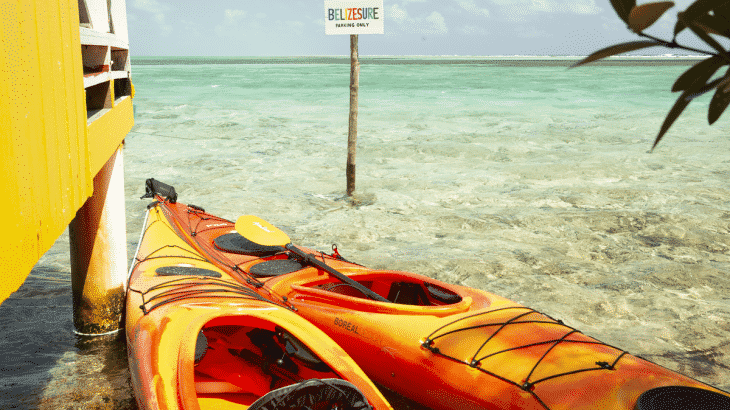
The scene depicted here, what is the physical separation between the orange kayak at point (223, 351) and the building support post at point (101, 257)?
0.35m

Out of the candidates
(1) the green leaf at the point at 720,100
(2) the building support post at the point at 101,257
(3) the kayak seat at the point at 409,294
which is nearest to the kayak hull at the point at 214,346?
(2) the building support post at the point at 101,257

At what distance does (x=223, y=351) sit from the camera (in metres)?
3.87

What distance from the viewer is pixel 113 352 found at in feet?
14.8

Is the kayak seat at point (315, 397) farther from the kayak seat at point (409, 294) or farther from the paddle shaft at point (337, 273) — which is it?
the kayak seat at point (409, 294)

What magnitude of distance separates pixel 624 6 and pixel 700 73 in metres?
0.14

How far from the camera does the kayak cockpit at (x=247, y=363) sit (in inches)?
131

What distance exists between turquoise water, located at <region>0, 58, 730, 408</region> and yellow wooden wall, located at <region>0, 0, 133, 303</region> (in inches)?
88.8

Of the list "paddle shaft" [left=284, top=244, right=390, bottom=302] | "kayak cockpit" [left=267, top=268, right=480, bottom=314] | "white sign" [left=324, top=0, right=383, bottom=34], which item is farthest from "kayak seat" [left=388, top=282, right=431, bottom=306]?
"white sign" [left=324, top=0, right=383, bottom=34]

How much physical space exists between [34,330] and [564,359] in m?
4.24

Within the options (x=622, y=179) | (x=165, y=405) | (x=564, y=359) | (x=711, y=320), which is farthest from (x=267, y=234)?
(x=622, y=179)

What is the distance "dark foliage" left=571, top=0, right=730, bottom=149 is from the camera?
673 mm

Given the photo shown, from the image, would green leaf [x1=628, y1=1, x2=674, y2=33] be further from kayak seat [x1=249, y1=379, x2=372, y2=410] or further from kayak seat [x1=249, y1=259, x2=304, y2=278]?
kayak seat [x1=249, y1=259, x2=304, y2=278]

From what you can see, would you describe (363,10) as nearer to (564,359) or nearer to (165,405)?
(564,359)

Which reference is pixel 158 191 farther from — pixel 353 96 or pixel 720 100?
pixel 720 100
